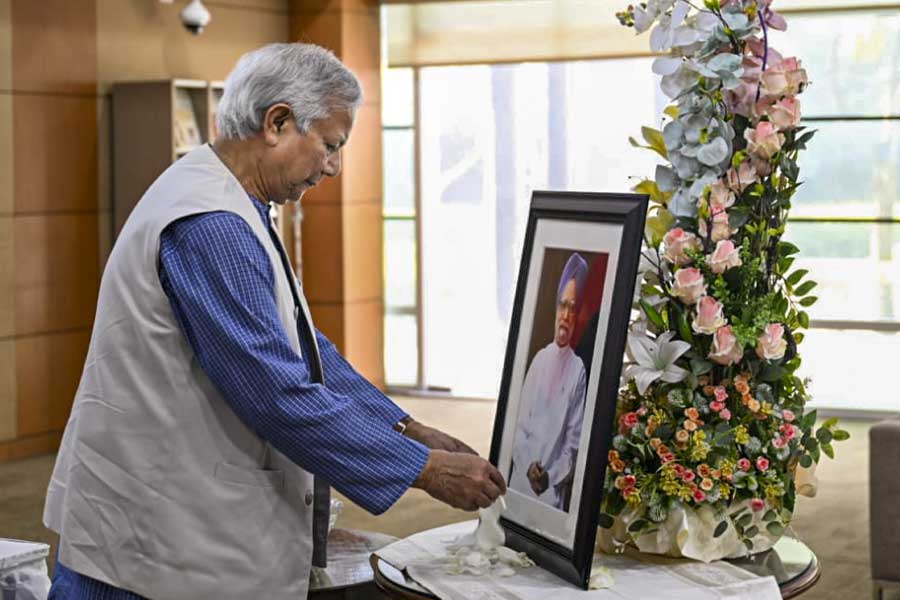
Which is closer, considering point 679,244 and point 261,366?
point 261,366

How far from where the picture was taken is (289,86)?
223 centimetres

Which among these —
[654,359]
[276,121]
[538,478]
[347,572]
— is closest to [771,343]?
[654,359]

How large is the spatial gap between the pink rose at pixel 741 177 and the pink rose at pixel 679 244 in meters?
0.11

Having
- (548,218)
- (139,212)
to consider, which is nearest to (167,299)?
(139,212)

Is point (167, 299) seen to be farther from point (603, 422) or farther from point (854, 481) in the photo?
point (854, 481)

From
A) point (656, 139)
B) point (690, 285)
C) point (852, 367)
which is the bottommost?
point (852, 367)

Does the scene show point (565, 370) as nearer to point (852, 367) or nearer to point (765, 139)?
point (765, 139)

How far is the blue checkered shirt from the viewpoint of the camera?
2.13m

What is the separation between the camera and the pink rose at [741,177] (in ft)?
7.69

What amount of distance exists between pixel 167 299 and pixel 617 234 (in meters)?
0.73

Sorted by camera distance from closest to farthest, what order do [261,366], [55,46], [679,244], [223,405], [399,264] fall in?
[261,366]
[223,405]
[679,244]
[55,46]
[399,264]

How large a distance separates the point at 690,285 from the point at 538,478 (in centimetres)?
41

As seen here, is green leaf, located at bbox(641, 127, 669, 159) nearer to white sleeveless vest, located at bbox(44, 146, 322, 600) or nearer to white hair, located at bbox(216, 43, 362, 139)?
white hair, located at bbox(216, 43, 362, 139)

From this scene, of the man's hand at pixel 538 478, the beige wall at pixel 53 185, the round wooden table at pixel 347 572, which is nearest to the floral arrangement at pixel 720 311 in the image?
the man's hand at pixel 538 478
